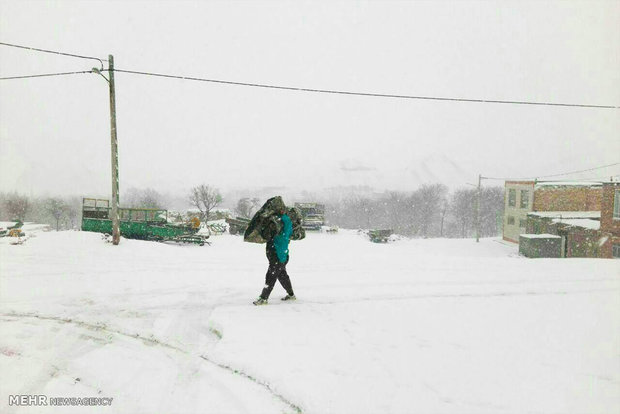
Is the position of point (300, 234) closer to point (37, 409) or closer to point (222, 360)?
point (222, 360)

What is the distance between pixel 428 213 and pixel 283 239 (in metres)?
80.2

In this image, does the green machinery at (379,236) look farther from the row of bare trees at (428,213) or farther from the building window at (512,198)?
the row of bare trees at (428,213)

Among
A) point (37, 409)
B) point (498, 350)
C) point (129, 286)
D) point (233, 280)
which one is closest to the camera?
point (37, 409)

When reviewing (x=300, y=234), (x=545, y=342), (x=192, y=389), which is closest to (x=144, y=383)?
(x=192, y=389)

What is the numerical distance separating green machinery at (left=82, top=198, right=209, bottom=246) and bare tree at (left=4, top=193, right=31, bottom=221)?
69860 millimetres

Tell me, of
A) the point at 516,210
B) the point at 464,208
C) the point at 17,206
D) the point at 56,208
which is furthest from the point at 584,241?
the point at 17,206

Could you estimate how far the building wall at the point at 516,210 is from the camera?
36812mm

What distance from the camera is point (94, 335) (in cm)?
416

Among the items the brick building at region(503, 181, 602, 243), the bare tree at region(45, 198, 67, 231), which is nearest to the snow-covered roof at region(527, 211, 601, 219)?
the brick building at region(503, 181, 602, 243)

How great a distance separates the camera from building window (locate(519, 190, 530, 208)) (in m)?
37.0

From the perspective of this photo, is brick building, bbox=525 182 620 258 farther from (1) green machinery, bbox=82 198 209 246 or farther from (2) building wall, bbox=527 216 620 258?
(1) green machinery, bbox=82 198 209 246

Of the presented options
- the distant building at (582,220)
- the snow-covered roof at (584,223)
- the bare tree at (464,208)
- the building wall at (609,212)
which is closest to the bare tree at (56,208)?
the distant building at (582,220)

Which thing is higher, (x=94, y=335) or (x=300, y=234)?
(x=300, y=234)

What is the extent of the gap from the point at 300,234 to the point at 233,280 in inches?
92.0
